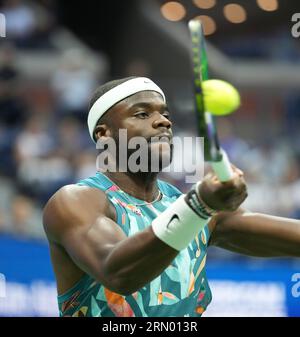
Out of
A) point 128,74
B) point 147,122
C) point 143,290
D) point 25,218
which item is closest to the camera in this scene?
point 143,290

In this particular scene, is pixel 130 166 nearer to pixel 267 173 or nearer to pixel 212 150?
pixel 212 150

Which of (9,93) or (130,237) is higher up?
(9,93)

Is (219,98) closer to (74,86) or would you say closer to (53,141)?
(53,141)

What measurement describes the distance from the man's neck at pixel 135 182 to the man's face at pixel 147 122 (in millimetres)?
161

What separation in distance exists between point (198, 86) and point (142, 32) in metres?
13.5

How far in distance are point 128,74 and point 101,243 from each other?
10.8 meters

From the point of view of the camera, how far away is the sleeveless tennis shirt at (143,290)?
424 centimetres

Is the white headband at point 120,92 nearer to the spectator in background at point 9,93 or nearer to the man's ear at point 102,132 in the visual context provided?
the man's ear at point 102,132

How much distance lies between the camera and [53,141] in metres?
12.3

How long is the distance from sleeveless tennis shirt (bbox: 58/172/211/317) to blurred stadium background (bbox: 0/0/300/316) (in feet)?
15.1

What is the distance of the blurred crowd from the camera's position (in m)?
11.4

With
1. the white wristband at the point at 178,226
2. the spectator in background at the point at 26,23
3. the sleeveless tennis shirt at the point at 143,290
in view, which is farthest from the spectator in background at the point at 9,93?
the white wristband at the point at 178,226

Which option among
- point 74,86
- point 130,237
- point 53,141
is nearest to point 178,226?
point 130,237

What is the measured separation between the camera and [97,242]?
3777mm
